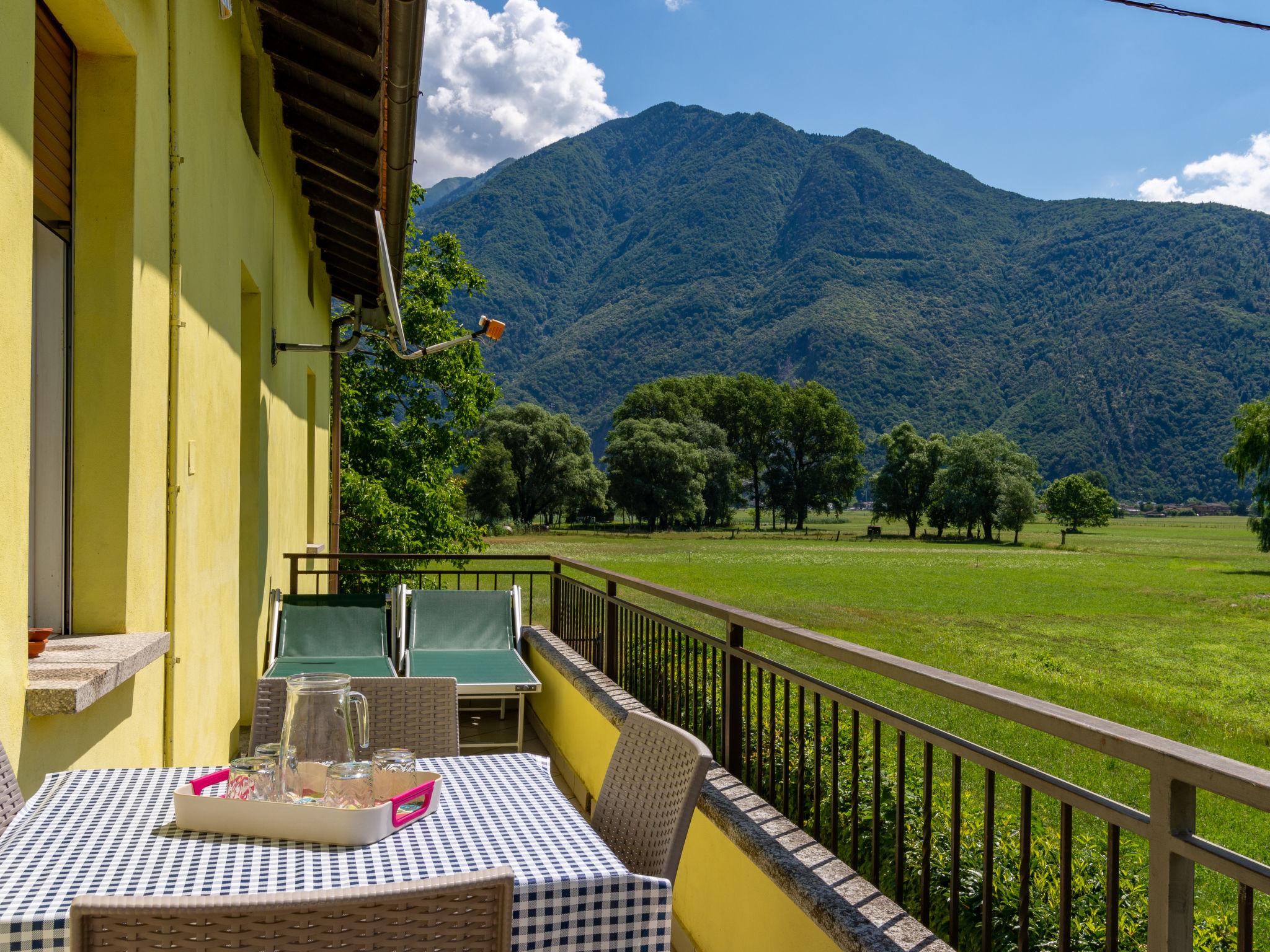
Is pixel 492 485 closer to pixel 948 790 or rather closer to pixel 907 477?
pixel 907 477

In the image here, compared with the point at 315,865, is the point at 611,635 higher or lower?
lower

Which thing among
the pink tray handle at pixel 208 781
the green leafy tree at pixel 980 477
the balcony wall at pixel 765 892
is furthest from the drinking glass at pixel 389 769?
the green leafy tree at pixel 980 477

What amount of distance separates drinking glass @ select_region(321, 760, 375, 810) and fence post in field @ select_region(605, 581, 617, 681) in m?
3.07

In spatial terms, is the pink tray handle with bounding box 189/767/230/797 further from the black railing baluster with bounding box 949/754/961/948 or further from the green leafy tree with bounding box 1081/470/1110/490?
the green leafy tree with bounding box 1081/470/1110/490

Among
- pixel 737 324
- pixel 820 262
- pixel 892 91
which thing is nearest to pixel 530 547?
pixel 892 91

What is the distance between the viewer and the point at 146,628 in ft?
9.32

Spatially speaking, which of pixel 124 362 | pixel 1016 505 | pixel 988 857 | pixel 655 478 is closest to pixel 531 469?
pixel 655 478

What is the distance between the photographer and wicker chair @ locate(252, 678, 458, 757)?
2629mm

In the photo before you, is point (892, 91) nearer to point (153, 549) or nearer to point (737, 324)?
point (153, 549)

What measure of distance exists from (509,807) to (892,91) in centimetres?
4939

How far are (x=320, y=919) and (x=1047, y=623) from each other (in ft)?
68.3

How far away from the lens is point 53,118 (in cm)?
243

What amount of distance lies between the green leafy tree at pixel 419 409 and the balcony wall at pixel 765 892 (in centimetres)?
1192

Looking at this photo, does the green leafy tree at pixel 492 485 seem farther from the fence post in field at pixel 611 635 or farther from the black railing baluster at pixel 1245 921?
the black railing baluster at pixel 1245 921
